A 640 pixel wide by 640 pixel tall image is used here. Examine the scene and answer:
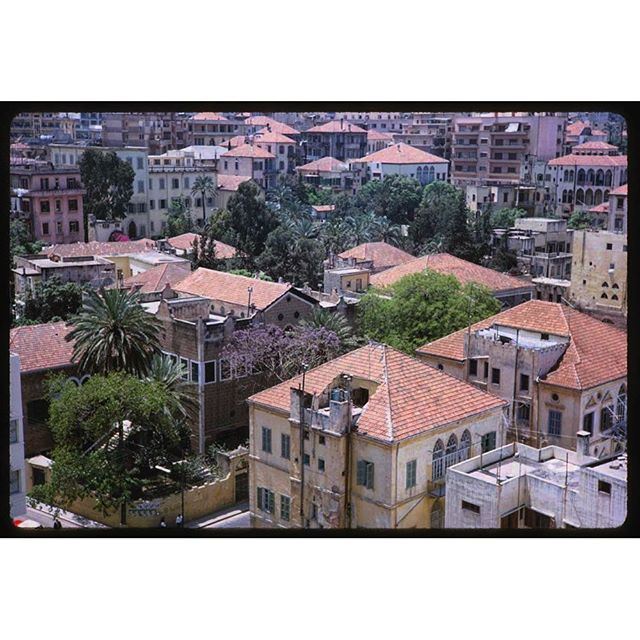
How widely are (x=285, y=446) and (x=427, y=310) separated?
0.95 metres

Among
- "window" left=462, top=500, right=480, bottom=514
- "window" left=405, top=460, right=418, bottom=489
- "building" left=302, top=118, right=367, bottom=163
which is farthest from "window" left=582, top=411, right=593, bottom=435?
"building" left=302, top=118, right=367, bottom=163

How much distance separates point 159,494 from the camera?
4.38m

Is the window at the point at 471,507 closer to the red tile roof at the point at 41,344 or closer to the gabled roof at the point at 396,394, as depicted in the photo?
the gabled roof at the point at 396,394

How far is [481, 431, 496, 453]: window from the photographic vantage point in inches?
169

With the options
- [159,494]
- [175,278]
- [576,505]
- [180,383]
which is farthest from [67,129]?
[576,505]

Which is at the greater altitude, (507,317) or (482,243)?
(482,243)

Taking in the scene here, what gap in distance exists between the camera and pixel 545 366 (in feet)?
14.9

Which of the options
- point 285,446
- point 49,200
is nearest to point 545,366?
point 285,446

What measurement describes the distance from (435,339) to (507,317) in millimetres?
353

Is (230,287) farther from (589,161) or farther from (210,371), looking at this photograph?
(589,161)
